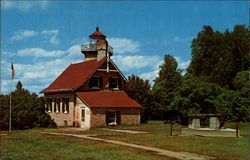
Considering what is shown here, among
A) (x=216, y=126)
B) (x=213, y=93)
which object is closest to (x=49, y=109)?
(x=213, y=93)

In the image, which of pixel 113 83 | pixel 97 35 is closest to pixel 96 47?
pixel 97 35

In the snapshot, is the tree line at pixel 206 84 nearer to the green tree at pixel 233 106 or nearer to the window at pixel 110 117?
the green tree at pixel 233 106

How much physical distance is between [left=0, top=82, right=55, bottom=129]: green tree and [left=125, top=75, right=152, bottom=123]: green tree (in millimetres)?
Answer: 10695

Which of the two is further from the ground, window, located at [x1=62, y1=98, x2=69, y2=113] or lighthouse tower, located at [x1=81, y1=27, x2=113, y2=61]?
lighthouse tower, located at [x1=81, y1=27, x2=113, y2=61]

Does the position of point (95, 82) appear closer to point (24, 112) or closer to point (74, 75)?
point (74, 75)

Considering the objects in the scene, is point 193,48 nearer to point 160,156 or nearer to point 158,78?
point 158,78

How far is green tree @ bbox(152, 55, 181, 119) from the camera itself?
5353 centimetres

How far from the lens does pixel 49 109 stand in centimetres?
5016

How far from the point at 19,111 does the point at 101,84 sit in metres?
10.3

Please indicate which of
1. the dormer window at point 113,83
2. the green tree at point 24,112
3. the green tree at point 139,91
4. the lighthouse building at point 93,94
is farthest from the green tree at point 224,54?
the green tree at point 24,112

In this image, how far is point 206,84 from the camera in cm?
4131

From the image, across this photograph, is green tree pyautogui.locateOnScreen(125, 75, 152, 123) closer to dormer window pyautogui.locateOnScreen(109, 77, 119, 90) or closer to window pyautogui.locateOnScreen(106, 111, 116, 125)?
dormer window pyautogui.locateOnScreen(109, 77, 119, 90)

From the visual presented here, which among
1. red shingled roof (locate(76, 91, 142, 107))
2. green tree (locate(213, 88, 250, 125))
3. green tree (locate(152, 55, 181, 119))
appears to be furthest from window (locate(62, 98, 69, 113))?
green tree (locate(213, 88, 250, 125))

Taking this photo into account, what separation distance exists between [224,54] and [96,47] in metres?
22.0
